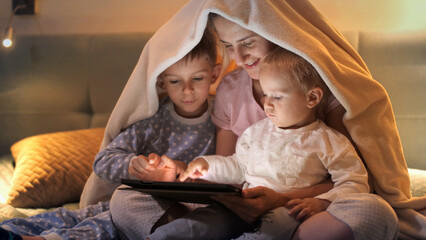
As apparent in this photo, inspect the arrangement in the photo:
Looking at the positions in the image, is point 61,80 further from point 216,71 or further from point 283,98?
point 283,98

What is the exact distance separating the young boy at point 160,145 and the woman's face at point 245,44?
0.16 metres

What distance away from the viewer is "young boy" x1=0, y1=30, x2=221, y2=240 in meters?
1.21

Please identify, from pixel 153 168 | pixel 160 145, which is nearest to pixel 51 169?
pixel 160 145

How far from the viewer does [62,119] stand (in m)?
2.14

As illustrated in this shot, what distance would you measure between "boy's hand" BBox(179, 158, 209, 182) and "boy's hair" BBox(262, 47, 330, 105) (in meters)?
0.33

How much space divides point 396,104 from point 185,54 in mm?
920

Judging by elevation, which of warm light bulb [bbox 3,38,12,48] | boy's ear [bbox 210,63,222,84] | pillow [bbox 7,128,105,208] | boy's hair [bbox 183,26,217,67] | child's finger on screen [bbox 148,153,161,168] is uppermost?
boy's hair [bbox 183,26,217,67]

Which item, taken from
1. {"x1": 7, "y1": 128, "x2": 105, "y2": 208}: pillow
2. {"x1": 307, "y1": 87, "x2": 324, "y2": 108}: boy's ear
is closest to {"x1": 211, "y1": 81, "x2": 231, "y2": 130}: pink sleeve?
{"x1": 307, "y1": 87, "x2": 324, "y2": 108}: boy's ear

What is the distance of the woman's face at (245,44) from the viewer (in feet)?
4.17

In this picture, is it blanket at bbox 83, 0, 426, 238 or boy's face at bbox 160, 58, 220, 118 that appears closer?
blanket at bbox 83, 0, 426, 238

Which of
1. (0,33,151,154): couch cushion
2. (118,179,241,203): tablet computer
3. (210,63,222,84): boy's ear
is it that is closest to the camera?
(118,179,241,203): tablet computer

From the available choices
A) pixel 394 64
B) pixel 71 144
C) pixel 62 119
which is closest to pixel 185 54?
pixel 71 144

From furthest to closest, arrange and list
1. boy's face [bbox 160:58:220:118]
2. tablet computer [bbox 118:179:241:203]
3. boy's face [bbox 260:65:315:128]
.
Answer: boy's face [bbox 160:58:220:118]
boy's face [bbox 260:65:315:128]
tablet computer [bbox 118:179:241:203]

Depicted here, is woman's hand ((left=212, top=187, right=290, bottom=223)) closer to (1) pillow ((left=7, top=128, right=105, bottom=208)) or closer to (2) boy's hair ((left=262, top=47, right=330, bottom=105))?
(2) boy's hair ((left=262, top=47, right=330, bottom=105))
